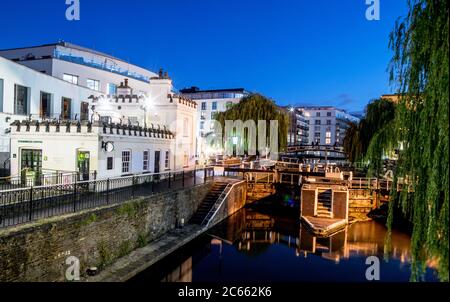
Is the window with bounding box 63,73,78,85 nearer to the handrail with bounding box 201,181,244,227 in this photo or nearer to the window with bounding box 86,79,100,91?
the window with bounding box 86,79,100,91

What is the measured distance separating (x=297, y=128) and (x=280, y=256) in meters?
83.1

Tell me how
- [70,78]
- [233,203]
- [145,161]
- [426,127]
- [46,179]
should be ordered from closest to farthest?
[426,127] → [46,179] → [145,161] → [233,203] → [70,78]

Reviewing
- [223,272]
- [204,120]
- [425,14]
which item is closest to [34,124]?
[223,272]

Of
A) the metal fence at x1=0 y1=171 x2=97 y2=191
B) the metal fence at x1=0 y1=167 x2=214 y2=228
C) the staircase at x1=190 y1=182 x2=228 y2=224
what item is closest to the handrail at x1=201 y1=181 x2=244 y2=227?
the staircase at x1=190 y1=182 x2=228 y2=224

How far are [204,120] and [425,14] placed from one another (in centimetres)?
6135

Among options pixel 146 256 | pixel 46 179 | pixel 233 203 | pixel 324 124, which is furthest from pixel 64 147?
pixel 324 124

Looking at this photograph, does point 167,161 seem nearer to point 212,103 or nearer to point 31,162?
point 31,162

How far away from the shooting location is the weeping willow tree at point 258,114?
38031 mm

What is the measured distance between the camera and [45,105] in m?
24.1

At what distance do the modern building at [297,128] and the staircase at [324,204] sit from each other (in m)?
62.1

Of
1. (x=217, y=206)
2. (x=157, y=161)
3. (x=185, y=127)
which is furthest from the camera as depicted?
(x=185, y=127)
